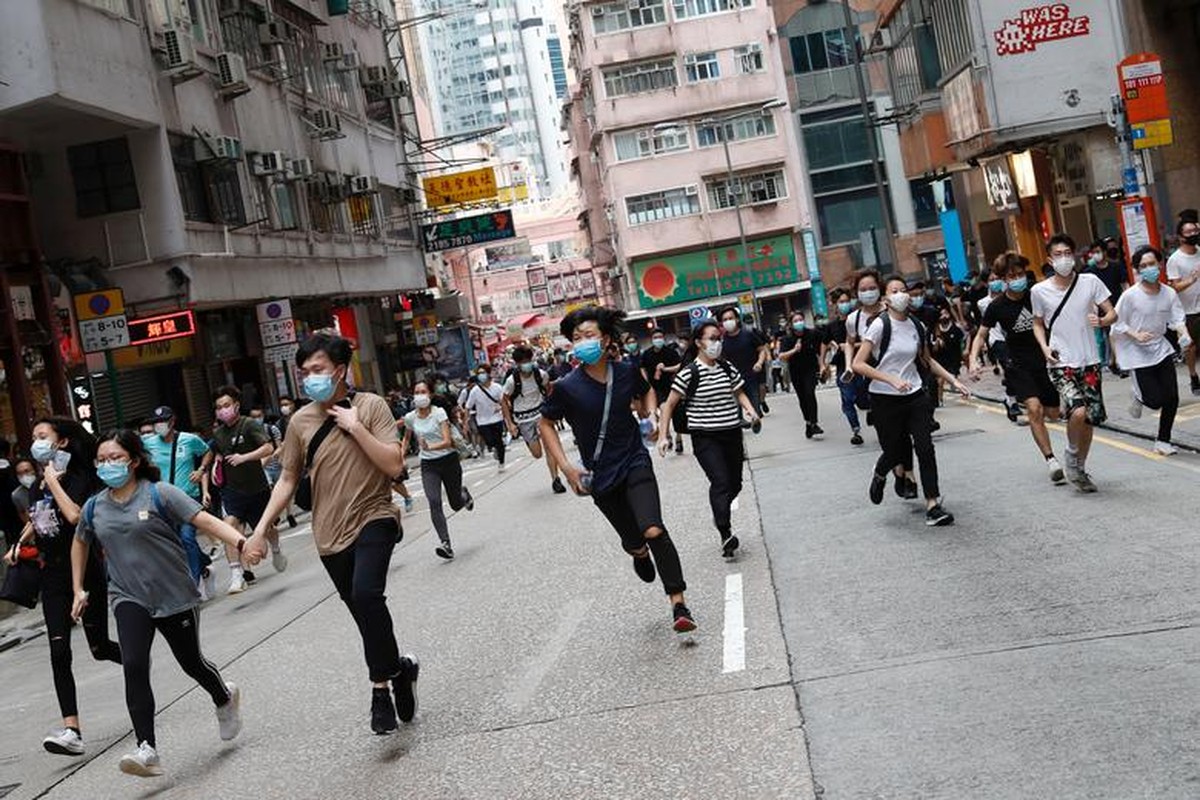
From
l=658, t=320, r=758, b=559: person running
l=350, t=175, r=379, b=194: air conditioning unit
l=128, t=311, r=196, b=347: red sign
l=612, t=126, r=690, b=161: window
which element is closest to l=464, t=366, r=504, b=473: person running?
l=128, t=311, r=196, b=347: red sign

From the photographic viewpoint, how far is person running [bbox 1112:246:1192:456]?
13.3 m

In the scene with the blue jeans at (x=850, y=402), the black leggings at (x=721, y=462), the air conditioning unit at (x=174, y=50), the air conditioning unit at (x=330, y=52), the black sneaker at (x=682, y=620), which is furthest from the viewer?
the air conditioning unit at (x=330, y=52)

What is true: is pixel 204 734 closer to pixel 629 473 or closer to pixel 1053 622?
pixel 629 473

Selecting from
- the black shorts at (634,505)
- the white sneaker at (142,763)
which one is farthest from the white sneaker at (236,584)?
the white sneaker at (142,763)

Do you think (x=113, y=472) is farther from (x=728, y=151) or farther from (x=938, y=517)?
(x=728, y=151)

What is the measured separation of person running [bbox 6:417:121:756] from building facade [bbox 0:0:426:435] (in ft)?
49.5

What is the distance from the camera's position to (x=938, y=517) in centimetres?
1186

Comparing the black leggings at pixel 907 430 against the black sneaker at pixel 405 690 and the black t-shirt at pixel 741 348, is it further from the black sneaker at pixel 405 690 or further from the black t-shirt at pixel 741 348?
the black t-shirt at pixel 741 348

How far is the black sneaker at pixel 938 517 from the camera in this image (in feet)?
38.8

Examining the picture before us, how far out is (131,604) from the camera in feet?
26.8

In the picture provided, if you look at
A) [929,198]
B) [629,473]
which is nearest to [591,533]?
[629,473]

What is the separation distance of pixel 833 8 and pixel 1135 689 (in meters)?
66.7

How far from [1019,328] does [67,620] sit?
24.8 ft

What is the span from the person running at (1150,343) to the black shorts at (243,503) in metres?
8.27
